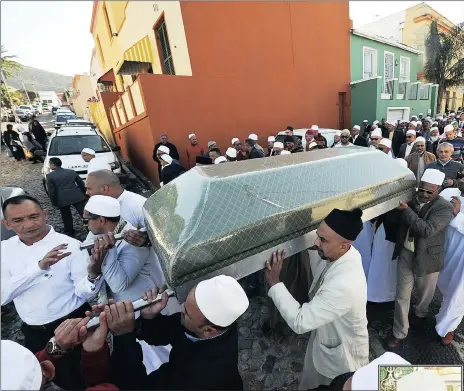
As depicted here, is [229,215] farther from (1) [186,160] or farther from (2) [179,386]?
(1) [186,160]

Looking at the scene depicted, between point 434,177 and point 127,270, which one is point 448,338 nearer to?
point 434,177

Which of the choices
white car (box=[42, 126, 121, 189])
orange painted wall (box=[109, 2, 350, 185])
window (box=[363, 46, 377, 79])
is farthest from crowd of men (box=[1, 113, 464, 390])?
window (box=[363, 46, 377, 79])

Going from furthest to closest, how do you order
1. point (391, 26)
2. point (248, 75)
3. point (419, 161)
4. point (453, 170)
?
point (391, 26)
point (248, 75)
point (419, 161)
point (453, 170)

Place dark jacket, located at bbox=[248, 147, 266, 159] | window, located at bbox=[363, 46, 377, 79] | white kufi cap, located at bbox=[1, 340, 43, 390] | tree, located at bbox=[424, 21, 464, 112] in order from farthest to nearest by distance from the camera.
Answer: tree, located at bbox=[424, 21, 464, 112] → window, located at bbox=[363, 46, 377, 79] → dark jacket, located at bbox=[248, 147, 266, 159] → white kufi cap, located at bbox=[1, 340, 43, 390]

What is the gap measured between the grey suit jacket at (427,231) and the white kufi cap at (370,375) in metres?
1.50

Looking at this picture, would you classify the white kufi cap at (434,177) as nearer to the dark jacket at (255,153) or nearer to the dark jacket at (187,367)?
the dark jacket at (187,367)

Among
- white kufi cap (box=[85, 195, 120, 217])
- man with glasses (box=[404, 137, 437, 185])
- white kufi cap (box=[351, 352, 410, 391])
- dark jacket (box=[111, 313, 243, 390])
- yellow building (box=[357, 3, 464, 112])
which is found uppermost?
yellow building (box=[357, 3, 464, 112])

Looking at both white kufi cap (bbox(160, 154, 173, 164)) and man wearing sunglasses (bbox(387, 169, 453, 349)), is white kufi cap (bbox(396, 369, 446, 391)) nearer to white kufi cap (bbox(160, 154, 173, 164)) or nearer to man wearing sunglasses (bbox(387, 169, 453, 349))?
man wearing sunglasses (bbox(387, 169, 453, 349))

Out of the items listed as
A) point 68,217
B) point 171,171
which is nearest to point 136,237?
point 171,171

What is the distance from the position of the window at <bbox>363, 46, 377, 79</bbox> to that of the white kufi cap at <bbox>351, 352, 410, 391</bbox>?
596 inches

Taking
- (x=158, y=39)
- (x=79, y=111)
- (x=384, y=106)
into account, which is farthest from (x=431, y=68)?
(x=79, y=111)

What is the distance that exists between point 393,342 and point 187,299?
234 centimetres

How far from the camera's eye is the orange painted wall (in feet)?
21.5

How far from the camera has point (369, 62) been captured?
13.2 m
